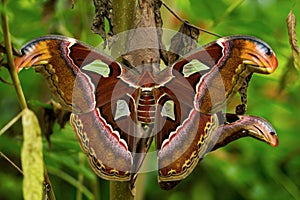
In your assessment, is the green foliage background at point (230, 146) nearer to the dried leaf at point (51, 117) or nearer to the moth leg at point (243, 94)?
the dried leaf at point (51, 117)

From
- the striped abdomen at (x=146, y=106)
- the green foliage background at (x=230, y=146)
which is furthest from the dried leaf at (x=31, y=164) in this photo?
the green foliage background at (x=230, y=146)

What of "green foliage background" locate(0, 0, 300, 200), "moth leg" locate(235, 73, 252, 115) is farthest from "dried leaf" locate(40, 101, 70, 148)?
"moth leg" locate(235, 73, 252, 115)

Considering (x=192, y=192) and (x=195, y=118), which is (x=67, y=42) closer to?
(x=195, y=118)

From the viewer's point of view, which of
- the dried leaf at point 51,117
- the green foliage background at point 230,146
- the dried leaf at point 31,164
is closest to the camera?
the dried leaf at point 31,164

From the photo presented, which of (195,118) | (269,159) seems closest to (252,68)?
(195,118)

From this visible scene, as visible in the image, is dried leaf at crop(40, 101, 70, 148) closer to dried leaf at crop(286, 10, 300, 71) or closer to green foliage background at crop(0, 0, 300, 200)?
green foliage background at crop(0, 0, 300, 200)

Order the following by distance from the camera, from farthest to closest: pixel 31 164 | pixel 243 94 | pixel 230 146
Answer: pixel 230 146
pixel 243 94
pixel 31 164

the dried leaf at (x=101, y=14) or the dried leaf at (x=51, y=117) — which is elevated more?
the dried leaf at (x=101, y=14)

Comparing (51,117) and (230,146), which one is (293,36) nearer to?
(51,117)

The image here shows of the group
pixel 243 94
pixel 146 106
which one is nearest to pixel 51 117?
pixel 146 106
